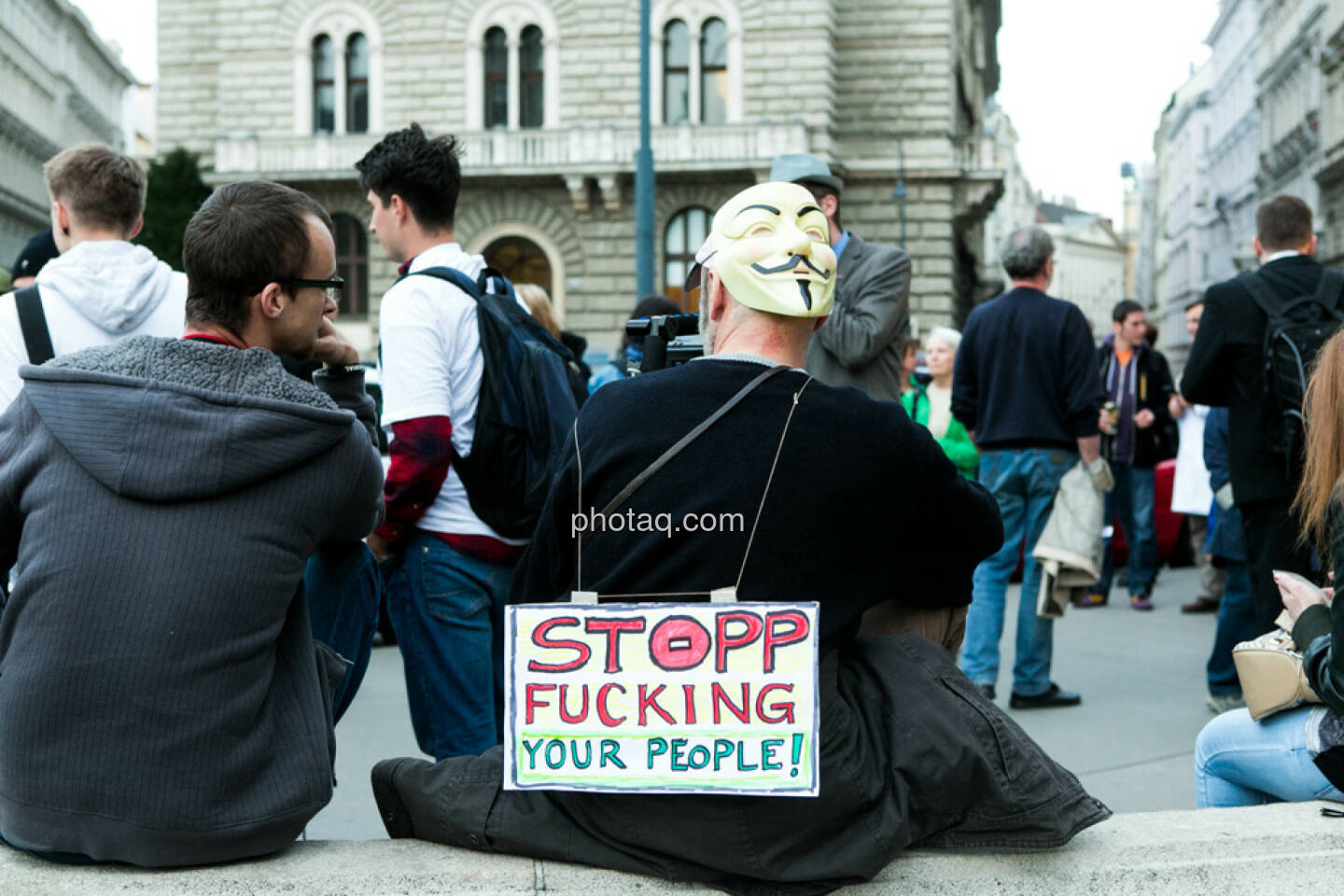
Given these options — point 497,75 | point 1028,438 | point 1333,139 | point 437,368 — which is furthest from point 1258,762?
point 1333,139

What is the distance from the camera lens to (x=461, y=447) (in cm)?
397

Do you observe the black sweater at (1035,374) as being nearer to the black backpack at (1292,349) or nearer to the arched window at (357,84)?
the black backpack at (1292,349)

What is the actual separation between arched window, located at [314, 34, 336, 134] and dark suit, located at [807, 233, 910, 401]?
30.0 m

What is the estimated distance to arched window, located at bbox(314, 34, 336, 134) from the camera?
111ft

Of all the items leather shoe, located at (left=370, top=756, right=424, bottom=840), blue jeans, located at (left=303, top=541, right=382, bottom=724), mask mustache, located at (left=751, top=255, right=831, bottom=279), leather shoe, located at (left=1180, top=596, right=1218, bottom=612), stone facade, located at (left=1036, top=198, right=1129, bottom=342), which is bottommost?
leather shoe, located at (left=1180, top=596, right=1218, bottom=612)

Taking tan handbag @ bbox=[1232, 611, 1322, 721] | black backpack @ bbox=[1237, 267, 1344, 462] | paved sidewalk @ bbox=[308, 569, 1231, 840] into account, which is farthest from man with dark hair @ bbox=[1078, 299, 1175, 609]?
tan handbag @ bbox=[1232, 611, 1322, 721]

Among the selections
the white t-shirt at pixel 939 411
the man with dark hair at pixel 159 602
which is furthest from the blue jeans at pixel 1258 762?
the white t-shirt at pixel 939 411

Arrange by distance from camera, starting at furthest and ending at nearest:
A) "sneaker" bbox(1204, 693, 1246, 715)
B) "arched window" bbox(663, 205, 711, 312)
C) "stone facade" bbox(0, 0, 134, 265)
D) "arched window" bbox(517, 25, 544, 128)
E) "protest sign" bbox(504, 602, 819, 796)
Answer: "stone facade" bbox(0, 0, 134, 265), "arched window" bbox(517, 25, 544, 128), "arched window" bbox(663, 205, 711, 312), "sneaker" bbox(1204, 693, 1246, 715), "protest sign" bbox(504, 602, 819, 796)

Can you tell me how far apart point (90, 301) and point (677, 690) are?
7.08ft

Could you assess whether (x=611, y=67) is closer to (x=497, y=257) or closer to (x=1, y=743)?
(x=497, y=257)

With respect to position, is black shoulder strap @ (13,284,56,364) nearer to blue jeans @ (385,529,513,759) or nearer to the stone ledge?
blue jeans @ (385,529,513,759)

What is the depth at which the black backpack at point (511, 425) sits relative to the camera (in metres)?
3.94

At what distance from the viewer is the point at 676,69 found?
33.0 metres

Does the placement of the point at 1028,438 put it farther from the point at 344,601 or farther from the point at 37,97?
the point at 37,97
